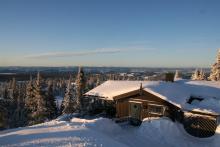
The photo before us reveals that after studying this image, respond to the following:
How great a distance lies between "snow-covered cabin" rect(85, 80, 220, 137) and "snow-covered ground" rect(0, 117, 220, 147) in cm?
93

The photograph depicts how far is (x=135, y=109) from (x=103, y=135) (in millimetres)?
7699

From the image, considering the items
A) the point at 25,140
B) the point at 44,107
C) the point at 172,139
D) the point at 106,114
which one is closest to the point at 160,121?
the point at 172,139

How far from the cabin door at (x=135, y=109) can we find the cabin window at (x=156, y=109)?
0.94 metres

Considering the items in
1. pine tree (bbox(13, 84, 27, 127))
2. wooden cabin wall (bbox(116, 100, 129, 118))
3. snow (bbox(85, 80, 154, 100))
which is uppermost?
snow (bbox(85, 80, 154, 100))

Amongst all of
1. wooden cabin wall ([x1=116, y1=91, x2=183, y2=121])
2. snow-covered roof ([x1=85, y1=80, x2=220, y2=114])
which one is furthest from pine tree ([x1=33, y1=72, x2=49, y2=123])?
wooden cabin wall ([x1=116, y1=91, x2=183, y2=121])

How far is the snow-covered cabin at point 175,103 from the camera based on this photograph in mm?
20328

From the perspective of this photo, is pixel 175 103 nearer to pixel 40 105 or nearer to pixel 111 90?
pixel 111 90

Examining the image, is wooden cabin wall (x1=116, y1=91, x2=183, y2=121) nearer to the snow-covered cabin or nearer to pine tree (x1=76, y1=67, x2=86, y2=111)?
the snow-covered cabin

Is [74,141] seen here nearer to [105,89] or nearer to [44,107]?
[105,89]

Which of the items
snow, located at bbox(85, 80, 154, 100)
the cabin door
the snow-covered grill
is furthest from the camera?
snow, located at bbox(85, 80, 154, 100)

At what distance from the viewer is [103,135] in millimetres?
16469

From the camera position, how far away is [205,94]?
22.7 m

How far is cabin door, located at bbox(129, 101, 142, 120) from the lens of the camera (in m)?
23.4

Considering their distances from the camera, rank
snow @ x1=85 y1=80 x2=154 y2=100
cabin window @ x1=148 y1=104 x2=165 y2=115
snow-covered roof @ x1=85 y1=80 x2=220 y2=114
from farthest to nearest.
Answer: snow @ x1=85 y1=80 x2=154 y2=100, cabin window @ x1=148 y1=104 x2=165 y2=115, snow-covered roof @ x1=85 y1=80 x2=220 y2=114
